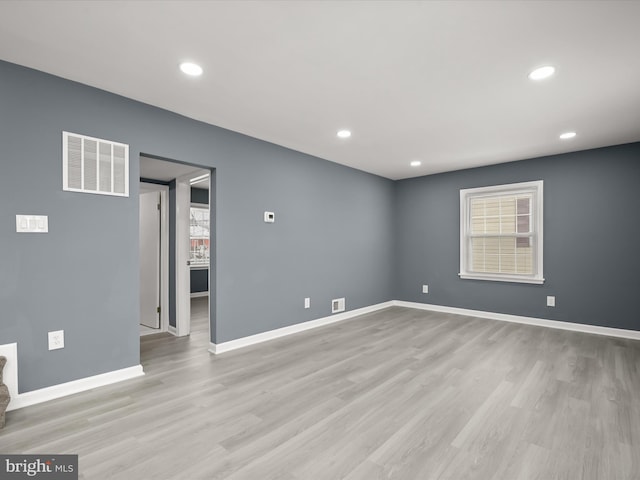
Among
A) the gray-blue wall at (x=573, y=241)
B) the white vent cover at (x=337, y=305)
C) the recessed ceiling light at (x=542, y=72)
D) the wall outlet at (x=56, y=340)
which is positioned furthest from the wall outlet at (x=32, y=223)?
the gray-blue wall at (x=573, y=241)

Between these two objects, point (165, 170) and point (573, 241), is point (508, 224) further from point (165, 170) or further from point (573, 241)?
point (165, 170)

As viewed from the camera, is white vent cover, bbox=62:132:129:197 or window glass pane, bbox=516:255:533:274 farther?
window glass pane, bbox=516:255:533:274

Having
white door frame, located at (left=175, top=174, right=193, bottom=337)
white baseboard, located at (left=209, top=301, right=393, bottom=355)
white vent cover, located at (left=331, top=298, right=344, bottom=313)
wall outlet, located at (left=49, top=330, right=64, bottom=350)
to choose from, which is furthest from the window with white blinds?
wall outlet, located at (left=49, top=330, right=64, bottom=350)

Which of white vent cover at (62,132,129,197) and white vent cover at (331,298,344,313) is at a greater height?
white vent cover at (62,132,129,197)

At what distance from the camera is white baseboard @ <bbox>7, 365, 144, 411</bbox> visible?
92.8 inches

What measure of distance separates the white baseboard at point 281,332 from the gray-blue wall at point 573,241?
67.5 inches

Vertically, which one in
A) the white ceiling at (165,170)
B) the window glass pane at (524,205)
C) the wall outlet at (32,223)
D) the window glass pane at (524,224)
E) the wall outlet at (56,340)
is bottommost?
the wall outlet at (56,340)

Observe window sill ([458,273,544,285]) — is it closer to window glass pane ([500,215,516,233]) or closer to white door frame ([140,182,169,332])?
window glass pane ([500,215,516,233])

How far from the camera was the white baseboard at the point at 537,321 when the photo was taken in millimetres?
4234

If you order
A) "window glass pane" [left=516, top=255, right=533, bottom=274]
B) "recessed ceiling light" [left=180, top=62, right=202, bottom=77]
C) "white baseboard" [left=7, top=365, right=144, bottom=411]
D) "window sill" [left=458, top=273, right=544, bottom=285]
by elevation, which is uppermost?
"recessed ceiling light" [left=180, top=62, right=202, bottom=77]

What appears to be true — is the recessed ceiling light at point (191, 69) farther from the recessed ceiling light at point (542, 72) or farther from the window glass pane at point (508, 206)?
the window glass pane at point (508, 206)

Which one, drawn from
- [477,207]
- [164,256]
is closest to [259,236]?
[164,256]
